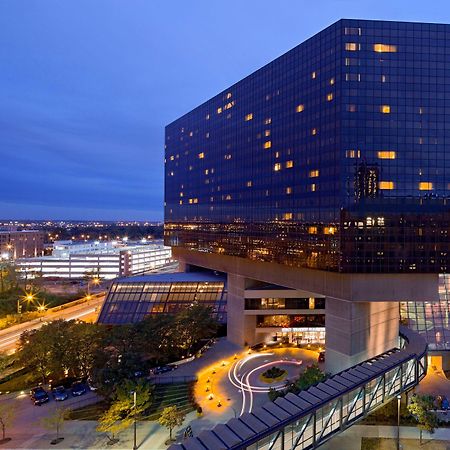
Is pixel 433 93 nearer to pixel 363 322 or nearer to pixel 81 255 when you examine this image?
pixel 363 322

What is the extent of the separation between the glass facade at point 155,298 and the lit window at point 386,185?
4559 centimetres

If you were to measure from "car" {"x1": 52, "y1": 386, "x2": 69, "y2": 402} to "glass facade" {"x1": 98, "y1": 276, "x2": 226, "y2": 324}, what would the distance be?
26029 mm

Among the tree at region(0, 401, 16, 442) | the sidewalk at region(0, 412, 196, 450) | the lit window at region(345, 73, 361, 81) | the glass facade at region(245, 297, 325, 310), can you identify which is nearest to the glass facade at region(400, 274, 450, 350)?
the glass facade at region(245, 297, 325, 310)

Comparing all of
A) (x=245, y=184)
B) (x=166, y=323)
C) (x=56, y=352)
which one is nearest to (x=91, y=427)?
(x=56, y=352)

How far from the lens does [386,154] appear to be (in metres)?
52.7

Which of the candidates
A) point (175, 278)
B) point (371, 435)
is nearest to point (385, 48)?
point (371, 435)

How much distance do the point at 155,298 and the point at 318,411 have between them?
58.8 m

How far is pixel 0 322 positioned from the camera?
80312mm

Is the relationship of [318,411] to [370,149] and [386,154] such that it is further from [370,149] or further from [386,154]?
[386,154]

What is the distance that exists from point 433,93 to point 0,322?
317 feet

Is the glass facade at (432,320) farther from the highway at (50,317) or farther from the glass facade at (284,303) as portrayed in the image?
the highway at (50,317)

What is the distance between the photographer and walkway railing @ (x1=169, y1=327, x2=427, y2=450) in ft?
81.3

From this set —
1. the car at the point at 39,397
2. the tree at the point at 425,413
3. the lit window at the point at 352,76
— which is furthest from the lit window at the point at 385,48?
the car at the point at 39,397

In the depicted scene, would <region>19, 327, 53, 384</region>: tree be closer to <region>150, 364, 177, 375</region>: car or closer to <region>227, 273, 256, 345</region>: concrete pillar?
<region>150, 364, 177, 375</region>: car
